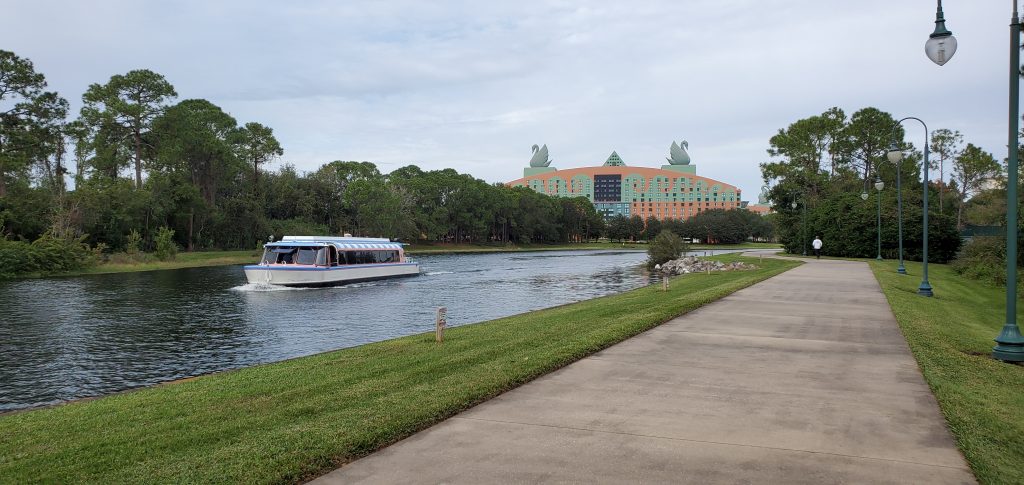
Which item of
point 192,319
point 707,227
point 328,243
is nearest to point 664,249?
point 328,243

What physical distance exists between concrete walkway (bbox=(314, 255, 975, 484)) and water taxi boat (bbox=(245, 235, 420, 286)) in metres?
32.0

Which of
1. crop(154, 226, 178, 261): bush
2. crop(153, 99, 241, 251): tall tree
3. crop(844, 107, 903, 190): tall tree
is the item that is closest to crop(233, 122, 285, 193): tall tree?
crop(153, 99, 241, 251): tall tree

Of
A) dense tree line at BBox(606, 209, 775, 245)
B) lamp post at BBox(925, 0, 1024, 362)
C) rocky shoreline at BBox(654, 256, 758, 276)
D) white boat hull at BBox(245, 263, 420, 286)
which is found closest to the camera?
lamp post at BBox(925, 0, 1024, 362)

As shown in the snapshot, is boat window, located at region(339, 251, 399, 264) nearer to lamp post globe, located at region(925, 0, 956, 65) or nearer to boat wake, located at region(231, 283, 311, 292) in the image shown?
boat wake, located at region(231, 283, 311, 292)

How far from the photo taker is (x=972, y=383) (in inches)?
361

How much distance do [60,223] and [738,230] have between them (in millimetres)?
139997

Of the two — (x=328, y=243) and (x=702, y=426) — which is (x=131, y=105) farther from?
(x=702, y=426)

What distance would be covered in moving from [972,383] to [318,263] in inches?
1484

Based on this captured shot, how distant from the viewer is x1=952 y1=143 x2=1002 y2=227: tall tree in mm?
75062

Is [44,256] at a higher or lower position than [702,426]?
higher

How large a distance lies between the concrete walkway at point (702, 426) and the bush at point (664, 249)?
4991cm

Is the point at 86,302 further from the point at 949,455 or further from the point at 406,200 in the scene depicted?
the point at 406,200

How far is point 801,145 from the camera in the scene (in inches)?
3103

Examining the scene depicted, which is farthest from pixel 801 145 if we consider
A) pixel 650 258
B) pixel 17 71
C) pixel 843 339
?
pixel 17 71
